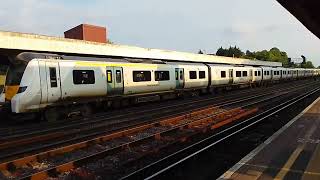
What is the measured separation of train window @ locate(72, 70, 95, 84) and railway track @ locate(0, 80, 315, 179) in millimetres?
4636

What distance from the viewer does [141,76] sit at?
2247 cm

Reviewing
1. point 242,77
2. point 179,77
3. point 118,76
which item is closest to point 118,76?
point 118,76

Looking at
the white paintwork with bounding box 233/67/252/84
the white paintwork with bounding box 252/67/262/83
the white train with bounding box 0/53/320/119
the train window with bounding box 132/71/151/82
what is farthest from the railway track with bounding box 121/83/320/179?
the white paintwork with bounding box 252/67/262/83

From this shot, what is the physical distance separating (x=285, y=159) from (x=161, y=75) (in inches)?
617

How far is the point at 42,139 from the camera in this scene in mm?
12734

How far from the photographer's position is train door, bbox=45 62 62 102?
1638cm

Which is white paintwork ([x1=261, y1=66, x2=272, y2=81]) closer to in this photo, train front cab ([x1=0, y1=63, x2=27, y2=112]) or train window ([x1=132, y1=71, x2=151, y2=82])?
train window ([x1=132, y1=71, x2=151, y2=82])

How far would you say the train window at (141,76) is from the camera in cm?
2184

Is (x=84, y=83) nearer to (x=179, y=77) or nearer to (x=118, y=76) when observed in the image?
(x=118, y=76)

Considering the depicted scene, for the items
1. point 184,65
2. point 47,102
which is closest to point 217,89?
point 184,65

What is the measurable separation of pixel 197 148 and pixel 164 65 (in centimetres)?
1413

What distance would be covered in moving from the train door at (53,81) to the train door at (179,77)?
10911mm

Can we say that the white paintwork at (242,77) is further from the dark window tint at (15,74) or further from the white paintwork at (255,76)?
the dark window tint at (15,74)

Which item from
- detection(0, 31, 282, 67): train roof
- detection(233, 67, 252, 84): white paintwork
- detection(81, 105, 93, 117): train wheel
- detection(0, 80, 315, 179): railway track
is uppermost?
detection(0, 31, 282, 67): train roof
